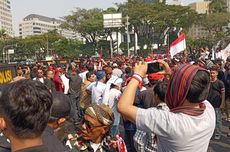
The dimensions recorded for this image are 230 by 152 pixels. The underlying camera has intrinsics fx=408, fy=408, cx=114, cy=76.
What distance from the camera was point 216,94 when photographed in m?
8.16

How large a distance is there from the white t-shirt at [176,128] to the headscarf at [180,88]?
40 mm

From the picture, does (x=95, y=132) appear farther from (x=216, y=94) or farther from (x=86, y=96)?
(x=216, y=94)

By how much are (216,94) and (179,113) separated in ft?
20.0

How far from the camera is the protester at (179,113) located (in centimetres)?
226

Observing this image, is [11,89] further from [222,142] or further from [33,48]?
[33,48]

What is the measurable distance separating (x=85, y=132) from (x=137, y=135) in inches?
31.5

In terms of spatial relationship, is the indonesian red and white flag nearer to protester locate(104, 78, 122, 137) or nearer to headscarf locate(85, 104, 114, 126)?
protester locate(104, 78, 122, 137)

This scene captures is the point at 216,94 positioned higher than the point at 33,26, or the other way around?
the point at 33,26

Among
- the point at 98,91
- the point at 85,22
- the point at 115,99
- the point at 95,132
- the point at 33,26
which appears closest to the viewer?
the point at 95,132

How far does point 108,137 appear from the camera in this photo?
300 centimetres

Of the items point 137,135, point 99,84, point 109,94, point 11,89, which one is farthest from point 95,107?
point 99,84

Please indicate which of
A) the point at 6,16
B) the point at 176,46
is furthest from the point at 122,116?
the point at 6,16

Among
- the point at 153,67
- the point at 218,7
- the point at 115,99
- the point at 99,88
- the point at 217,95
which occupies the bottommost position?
the point at 217,95

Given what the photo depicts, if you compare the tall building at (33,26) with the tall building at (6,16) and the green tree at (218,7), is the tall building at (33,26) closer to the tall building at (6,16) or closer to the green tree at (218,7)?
the tall building at (6,16)
